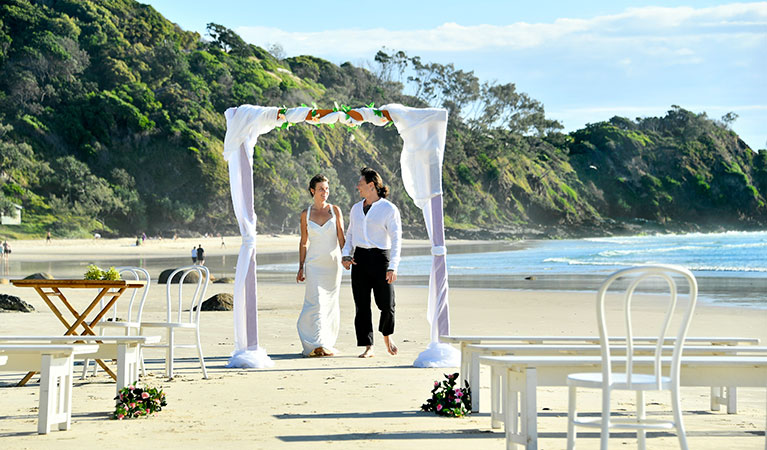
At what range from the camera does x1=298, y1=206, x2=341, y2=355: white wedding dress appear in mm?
8664

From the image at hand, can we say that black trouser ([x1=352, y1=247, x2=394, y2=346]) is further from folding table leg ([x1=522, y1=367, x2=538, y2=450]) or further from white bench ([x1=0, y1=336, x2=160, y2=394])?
folding table leg ([x1=522, y1=367, x2=538, y2=450])

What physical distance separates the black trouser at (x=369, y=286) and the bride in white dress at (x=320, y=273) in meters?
0.32

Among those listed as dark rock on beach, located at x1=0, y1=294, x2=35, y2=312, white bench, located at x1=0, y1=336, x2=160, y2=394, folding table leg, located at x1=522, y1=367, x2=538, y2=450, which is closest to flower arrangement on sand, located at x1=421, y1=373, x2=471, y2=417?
folding table leg, located at x1=522, y1=367, x2=538, y2=450

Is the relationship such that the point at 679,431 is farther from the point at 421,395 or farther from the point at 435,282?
the point at 435,282

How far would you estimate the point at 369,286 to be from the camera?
846 centimetres

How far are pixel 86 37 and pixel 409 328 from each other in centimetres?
7745

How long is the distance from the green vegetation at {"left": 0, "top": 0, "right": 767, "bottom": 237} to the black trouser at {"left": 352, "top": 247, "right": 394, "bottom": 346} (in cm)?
4607

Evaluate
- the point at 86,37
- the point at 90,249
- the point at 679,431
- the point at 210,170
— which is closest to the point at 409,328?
the point at 679,431

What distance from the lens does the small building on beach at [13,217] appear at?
175 ft

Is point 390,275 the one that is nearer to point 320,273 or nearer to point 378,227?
point 378,227

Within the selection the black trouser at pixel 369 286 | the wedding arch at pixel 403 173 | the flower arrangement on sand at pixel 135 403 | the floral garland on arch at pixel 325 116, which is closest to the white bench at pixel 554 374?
the flower arrangement on sand at pixel 135 403

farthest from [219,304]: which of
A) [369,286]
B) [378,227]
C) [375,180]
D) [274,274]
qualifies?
[274,274]

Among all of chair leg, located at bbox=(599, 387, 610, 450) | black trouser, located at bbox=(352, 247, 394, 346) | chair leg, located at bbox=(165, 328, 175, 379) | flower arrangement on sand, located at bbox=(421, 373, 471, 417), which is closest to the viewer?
chair leg, located at bbox=(599, 387, 610, 450)

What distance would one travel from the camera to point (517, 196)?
96.5 m
